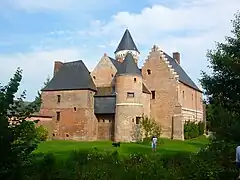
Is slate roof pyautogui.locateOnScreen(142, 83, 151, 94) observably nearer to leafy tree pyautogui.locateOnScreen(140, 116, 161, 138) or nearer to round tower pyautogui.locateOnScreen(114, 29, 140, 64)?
leafy tree pyautogui.locateOnScreen(140, 116, 161, 138)

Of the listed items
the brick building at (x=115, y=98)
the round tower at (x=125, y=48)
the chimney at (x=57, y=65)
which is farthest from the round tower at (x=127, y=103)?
the round tower at (x=125, y=48)

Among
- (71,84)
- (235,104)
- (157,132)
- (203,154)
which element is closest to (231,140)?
(203,154)

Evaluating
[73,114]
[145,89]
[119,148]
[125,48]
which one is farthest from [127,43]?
[119,148]

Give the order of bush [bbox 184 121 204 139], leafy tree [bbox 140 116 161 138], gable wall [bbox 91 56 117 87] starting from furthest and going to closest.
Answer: gable wall [bbox 91 56 117 87] < bush [bbox 184 121 204 139] < leafy tree [bbox 140 116 161 138]

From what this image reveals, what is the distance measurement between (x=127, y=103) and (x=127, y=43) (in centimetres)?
1534

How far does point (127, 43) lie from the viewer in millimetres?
52594

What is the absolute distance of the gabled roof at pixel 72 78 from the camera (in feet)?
141

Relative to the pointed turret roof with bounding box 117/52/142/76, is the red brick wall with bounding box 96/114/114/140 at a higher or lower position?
lower

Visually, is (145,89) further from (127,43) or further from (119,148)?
(119,148)

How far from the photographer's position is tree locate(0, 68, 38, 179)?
464 cm

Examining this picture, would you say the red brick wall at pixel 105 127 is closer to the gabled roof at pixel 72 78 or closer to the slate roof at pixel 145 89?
the gabled roof at pixel 72 78

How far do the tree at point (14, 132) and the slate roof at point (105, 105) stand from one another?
35.8 metres

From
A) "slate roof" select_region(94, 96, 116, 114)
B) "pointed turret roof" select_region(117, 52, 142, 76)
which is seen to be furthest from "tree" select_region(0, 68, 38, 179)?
"slate roof" select_region(94, 96, 116, 114)

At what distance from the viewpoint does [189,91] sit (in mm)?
47219
